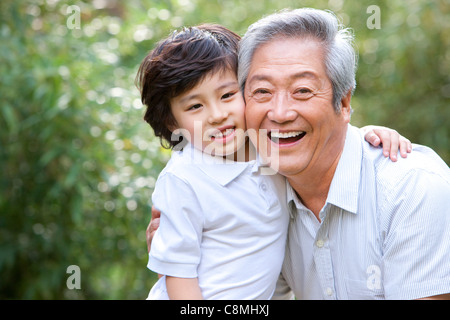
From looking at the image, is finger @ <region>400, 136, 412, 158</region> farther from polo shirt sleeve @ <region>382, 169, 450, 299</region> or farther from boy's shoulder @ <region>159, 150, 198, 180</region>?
boy's shoulder @ <region>159, 150, 198, 180</region>

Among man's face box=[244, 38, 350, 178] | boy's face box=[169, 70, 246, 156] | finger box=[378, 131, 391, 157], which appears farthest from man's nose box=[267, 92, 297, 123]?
finger box=[378, 131, 391, 157]

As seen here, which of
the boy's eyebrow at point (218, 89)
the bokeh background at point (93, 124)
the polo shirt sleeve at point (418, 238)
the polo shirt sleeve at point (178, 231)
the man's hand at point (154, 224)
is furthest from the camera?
the bokeh background at point (93, 124)

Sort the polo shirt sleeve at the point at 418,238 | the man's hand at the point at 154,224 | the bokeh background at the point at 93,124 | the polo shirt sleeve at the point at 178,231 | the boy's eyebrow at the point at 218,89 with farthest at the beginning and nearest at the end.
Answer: the bokeh background at the point at 93,124, the man's hand at the point at 154,224, the boy's eyebrow at the point at 218,89, the polo shirt sleeve at the point at 178,231, the polo shirt sleeve at the point at 418,238

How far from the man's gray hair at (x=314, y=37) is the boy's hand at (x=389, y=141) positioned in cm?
20

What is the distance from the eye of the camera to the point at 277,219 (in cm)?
211

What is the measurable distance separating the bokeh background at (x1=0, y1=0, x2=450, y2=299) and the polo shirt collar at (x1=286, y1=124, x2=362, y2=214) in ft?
4.33

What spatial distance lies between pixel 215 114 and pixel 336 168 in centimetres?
49

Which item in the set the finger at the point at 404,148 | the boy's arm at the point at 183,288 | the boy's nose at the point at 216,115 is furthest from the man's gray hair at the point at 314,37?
the boy's arm at the point at 183,288

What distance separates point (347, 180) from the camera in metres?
2.07

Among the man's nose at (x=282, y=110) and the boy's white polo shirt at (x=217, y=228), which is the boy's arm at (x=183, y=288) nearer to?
the boy's white polo shirt at (x=217, y=228)

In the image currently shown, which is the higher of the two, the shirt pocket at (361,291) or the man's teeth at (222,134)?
the man's teeth at (222,134)

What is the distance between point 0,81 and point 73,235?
1.09 m

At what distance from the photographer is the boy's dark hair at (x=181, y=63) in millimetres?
2047
